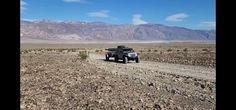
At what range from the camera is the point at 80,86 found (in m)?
12.9

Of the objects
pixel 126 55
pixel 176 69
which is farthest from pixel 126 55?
pixel 176 69

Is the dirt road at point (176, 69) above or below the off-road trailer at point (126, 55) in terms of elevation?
below

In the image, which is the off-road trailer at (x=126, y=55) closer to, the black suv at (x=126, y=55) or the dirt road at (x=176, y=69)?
the black suv at (x=126, y=55)

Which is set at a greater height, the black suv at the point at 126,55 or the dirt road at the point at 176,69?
the black suv at the point at 126,55

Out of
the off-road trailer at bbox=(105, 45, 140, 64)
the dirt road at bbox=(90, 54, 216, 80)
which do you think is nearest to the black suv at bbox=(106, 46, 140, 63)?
the off-road trailer at bbox=(105, 45, 140, 64)

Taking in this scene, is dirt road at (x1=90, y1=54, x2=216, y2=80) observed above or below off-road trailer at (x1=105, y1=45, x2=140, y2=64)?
below

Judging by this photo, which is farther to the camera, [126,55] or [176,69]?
[126,55]

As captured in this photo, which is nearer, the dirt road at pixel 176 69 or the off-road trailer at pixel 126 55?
the dirt road at pixel 176 69

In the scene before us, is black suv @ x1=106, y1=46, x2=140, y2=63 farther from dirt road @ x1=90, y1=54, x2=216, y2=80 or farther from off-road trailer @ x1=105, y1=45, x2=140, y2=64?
dirt road @ x1=90, y1=54, x2=216, y2=80

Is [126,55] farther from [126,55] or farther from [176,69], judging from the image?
[176,69]

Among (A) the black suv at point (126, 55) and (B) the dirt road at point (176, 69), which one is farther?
(A) the black suv at point (126, 55)

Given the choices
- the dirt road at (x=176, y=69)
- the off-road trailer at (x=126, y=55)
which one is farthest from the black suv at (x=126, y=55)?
the dirt road at (x=176, y=69)
